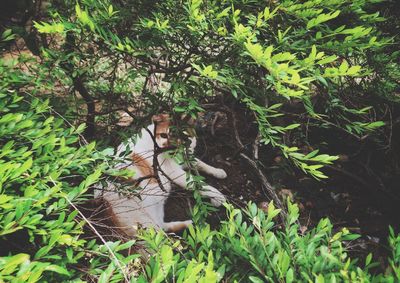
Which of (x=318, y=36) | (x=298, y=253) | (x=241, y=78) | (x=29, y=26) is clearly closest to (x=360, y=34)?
(x=318, y=36)

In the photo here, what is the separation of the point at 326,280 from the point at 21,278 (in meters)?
1.16

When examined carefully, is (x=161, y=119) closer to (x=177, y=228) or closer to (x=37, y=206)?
(x=177, y=228)

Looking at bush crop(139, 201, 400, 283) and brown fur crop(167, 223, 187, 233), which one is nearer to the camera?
bush crop(139, 201, 400, 283)

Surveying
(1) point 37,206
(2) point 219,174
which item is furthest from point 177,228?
(1) point 37,206

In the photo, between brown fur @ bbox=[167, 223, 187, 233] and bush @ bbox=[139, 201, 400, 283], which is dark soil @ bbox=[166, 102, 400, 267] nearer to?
brown fur @ bbox=[167, 223, 187, 233]

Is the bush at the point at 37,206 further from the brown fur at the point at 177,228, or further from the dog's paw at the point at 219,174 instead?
the dog's paw at the point at 219,174

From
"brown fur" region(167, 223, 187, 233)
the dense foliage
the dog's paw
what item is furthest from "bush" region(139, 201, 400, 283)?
the dog's paw

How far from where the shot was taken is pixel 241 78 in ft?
6.59

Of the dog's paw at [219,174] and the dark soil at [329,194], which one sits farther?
the dog's paw at [219,174]

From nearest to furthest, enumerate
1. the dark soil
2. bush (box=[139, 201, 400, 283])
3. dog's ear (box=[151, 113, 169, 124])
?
bush (box=[139, 201, 400, 283]) < dog's ear (box=[151, 113, 169, 124]) < the dark soil

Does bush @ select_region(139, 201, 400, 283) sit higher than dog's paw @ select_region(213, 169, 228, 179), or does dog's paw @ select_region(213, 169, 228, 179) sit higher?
bush @ select_region(139, 201, 400, 283)

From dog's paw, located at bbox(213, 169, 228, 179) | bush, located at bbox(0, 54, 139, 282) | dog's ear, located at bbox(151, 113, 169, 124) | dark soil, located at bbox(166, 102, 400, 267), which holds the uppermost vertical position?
bush, located at bbox(0, 54, 139, 282)

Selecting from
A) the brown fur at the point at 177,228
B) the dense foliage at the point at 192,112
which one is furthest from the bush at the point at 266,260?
the brown fur at the point at 177,228

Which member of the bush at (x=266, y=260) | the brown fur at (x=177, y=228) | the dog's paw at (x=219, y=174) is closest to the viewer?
the bush at (x=266, y=260)
